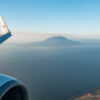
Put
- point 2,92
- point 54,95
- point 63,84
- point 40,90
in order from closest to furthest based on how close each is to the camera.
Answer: point 2,92 → point 54,95 → point 40,90 → point 63,84

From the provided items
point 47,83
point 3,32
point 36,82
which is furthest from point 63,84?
point 3,32

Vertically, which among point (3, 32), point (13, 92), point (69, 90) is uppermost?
point (3, 32)

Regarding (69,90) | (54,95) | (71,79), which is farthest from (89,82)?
(54,95)

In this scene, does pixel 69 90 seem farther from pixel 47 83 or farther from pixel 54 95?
pixel 47 83

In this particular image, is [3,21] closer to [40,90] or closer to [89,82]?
[40,90]

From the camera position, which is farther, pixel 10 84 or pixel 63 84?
pixel 63 84

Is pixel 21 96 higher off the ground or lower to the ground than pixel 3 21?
lower

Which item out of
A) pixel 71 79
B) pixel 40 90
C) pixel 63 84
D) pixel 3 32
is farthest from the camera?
pixel 71 79
